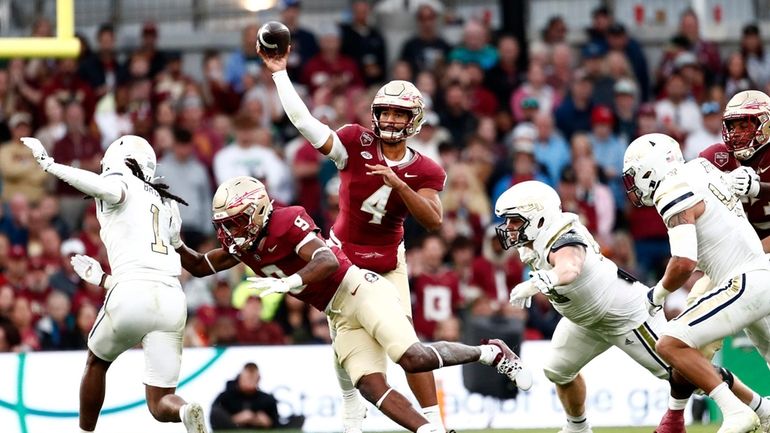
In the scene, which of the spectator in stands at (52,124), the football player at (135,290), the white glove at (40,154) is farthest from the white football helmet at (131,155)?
the spectator in stands at (52,124)

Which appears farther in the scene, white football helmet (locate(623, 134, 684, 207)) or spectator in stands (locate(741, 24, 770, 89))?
spectator in stands (locate(741, 24, 770, 89))

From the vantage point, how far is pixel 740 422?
9.34 metres

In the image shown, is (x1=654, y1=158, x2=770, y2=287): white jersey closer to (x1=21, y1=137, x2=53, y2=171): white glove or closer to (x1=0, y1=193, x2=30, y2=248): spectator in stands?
(x1=21, y1=137, x2=53, y2=171): white glove

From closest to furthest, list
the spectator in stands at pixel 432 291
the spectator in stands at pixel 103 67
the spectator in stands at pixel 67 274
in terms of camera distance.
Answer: the spectator in stands at pixel 432 291 → the spectator in stands at pixel 67 274 → the spectator in stands at pixel 103 67

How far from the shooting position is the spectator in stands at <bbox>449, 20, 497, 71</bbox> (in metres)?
18.4

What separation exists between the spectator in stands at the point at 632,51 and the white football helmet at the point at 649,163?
866cm

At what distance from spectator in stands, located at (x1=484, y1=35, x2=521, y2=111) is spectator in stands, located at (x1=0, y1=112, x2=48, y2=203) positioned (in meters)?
5.44

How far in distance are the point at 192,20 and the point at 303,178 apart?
415cm

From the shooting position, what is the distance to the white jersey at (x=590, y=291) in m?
9.91

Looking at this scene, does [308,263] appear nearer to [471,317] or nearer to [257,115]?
[471,317]

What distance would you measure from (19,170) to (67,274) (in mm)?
1535

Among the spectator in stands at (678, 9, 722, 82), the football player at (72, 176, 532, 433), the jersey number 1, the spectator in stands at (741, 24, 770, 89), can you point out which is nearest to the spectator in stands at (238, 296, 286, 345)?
the jersey number 1

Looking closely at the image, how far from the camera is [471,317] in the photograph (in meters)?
15.0

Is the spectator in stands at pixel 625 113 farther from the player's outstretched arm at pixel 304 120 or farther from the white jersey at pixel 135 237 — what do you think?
the white jersey at pixel 135 237
